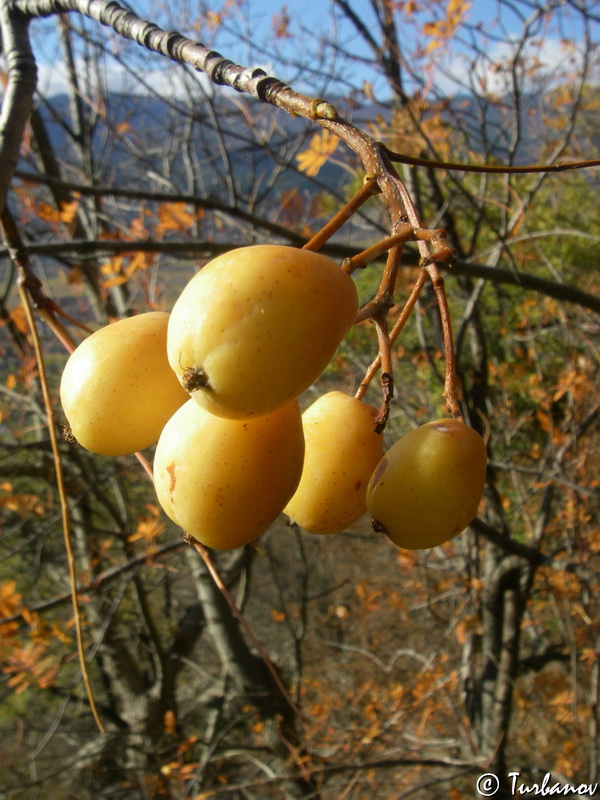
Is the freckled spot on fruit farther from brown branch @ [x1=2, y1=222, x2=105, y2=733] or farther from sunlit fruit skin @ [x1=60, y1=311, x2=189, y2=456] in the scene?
brown branch @ [x1=2, y1=222, x2=105, y2=733]

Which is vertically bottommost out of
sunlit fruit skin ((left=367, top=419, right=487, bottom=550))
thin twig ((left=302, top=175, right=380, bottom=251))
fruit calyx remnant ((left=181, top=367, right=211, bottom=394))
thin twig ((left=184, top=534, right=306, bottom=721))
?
thin twig ((left=184, top=534, right=306, bottom=721))

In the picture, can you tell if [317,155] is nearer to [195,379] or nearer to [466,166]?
[466,166]

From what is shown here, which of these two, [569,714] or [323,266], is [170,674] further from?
[323,266]

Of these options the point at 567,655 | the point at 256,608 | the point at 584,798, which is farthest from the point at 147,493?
the point at 584,798

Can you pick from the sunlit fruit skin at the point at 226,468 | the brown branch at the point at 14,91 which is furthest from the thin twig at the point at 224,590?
the brown branch at the point at 14,91

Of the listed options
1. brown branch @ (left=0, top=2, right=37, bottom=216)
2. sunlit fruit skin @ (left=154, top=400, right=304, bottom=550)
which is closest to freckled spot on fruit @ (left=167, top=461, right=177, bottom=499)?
sunlit fruit skin @ (left=154, top=400, right=304, bottom=550)
